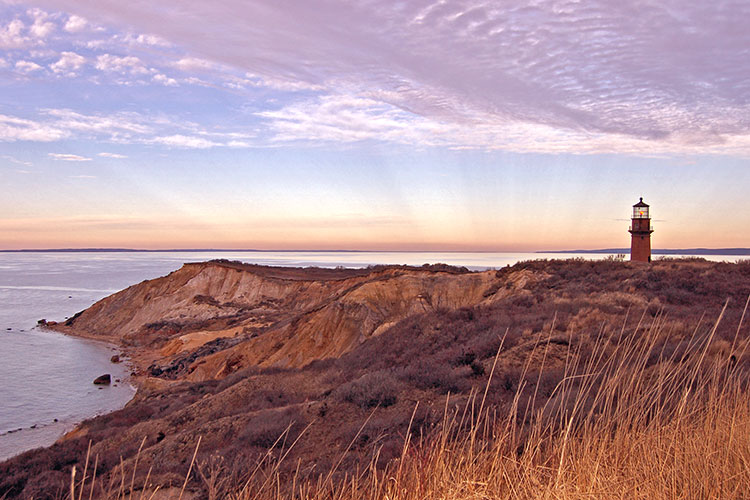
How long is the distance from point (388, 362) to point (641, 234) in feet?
85.1

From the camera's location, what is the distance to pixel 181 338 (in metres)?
34.1

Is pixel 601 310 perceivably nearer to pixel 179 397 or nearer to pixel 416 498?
pixel 416 498

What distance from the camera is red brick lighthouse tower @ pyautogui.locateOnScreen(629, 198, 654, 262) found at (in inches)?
1262

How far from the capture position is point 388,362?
43.7ft

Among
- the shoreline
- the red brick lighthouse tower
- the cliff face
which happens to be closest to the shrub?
the cliff face

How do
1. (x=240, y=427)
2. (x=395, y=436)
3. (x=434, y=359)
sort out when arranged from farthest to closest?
(x=434, y=359), (x=240, y=427), (x=395, y=436)

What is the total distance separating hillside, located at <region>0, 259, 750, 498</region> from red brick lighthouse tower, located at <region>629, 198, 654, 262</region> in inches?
406

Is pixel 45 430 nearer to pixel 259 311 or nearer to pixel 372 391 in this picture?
pixel 372 391

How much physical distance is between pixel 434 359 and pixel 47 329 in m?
46.7

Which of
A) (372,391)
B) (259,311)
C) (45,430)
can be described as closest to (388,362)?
(372,391)

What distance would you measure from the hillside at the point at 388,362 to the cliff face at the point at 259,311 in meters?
0.14

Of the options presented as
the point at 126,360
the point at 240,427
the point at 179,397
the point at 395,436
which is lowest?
the point at 126,360

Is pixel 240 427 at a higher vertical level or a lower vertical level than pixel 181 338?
higher

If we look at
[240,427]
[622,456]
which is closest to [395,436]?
[622,456]
